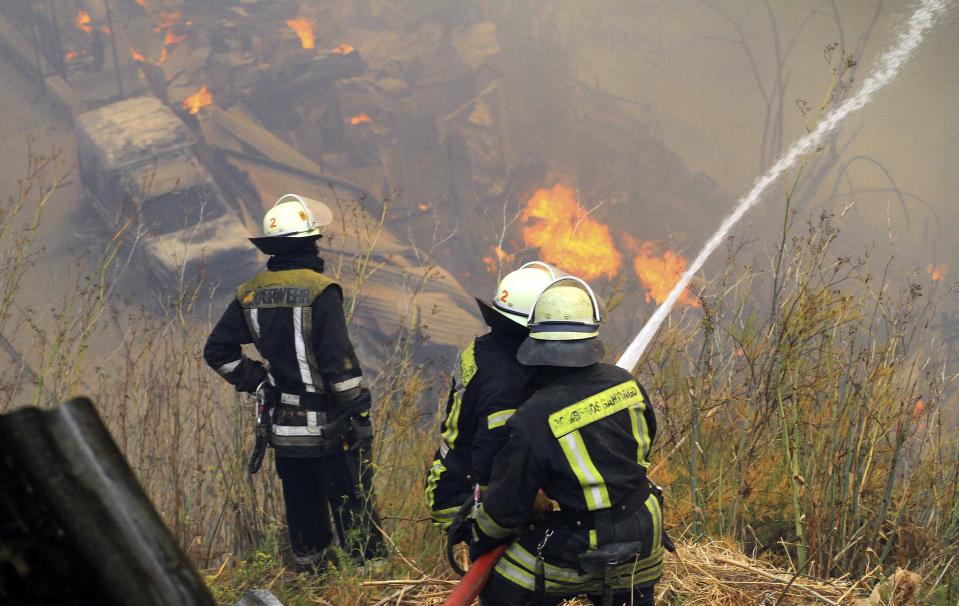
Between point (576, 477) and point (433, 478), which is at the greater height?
point (576, 477)

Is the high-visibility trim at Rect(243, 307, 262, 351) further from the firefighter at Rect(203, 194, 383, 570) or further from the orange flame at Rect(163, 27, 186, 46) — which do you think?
the orange flame at Rect(163, 27, 186, 46)

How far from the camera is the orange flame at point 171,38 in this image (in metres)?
17.0

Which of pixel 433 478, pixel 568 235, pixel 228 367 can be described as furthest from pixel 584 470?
pixel 568 235

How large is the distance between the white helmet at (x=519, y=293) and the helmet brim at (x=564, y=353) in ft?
1.22

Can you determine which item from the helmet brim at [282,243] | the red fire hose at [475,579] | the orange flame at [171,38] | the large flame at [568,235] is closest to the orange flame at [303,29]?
the orange flame at [171,38]

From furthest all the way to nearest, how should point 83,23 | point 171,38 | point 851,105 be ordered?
point 171,38, point 83,23, point 851,105

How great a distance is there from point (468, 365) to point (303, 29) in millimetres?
16798

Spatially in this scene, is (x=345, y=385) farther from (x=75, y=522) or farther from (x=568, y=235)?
(x=568, y=235)

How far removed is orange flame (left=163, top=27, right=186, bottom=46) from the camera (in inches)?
668

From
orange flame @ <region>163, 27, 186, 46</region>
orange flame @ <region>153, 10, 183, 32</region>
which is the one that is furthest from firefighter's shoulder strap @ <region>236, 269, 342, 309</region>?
orange flame @ <region>153, 10, 183, 32</region>

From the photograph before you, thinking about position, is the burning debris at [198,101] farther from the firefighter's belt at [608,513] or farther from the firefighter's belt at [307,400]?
the firefighter's belt at [608,513]

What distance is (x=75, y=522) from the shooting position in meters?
0.69

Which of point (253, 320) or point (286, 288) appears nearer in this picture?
point (286, 288)

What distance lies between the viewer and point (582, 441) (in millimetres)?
2477
